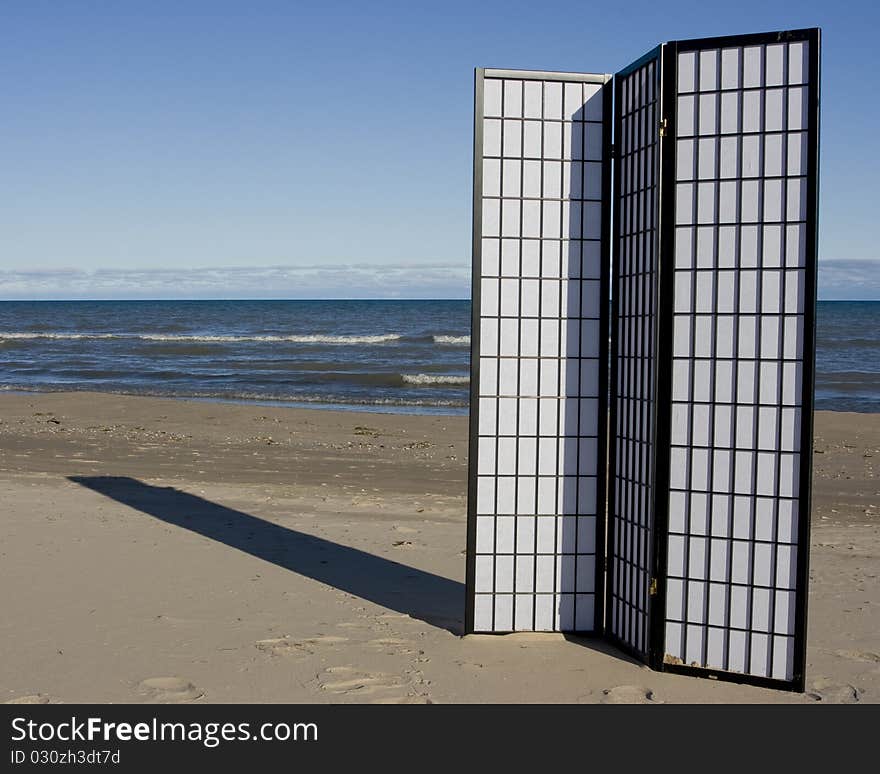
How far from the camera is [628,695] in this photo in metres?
4.29

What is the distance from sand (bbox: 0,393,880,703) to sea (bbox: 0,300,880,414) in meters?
9.57

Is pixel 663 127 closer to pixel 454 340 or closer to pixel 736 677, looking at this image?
pixel 736 677

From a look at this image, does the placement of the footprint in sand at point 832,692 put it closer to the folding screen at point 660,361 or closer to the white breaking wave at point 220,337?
the folding screen at point 660,361

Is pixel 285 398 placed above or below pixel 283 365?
below

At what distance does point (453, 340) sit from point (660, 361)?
36.3 m

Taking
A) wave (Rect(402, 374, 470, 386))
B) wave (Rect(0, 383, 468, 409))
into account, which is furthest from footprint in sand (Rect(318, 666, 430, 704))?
wave (Rect(402, 374, 470, 386))

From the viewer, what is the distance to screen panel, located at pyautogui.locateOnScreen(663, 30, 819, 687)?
13.7 feet

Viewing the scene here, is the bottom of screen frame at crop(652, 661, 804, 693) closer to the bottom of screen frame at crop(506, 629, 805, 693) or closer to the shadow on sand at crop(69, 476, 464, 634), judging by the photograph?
the bottom of screen frame at crop(506, 629, 805, 693)

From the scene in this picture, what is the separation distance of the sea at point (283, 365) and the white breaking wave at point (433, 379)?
1.1 inches

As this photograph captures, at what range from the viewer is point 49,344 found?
40.4 metres

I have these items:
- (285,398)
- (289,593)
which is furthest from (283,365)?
(289,593)

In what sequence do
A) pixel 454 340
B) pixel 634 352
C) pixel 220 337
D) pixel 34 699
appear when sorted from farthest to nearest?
pixel 220 337 → pixel 454 340 → pixel 634 352 → pixel 34 699

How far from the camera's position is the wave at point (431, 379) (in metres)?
25.0
